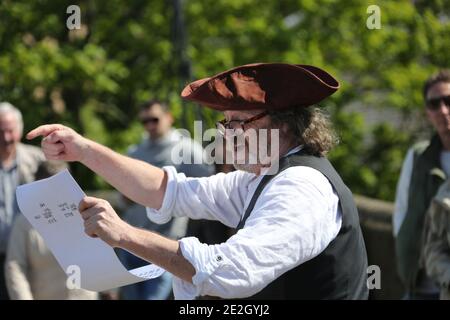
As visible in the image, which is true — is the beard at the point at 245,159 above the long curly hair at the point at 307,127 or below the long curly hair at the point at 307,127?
below

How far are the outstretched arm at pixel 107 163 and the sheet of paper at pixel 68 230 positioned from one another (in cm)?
26


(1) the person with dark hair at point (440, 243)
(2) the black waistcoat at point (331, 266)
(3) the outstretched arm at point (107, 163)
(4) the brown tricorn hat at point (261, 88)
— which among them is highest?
(4) the brown tricorn hat at point (261, 88)

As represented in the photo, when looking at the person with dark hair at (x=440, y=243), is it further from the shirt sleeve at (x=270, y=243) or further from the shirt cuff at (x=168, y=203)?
the shirt sleeve at (x=270, y=243)

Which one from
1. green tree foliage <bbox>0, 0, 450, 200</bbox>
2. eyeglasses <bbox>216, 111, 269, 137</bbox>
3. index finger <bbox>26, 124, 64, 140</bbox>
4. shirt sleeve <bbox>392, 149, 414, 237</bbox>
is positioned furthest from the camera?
green tree foliage <bbox>0, 0, 450, 200</bbox>

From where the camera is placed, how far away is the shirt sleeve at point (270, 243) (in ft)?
8.91

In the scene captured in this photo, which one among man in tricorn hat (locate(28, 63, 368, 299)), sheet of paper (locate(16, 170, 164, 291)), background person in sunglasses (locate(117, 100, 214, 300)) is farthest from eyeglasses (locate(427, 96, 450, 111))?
sheet of paper (locate(16, 170, 164, 291))

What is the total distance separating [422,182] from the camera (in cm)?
548

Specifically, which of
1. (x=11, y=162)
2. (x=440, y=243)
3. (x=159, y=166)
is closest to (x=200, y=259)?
(x=440, y=243)

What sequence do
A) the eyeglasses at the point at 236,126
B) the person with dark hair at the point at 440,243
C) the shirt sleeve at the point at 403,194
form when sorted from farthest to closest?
1. the shirt sleeve at the point at 403,194
2. the person with dark hair at the point at 440,243
3. the eyeglasses at the point at 236,126

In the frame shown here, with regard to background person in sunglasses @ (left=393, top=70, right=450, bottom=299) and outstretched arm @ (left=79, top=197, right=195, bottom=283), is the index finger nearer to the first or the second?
outstretched arm @ (left=79, top=197, right=195, bottom=283)

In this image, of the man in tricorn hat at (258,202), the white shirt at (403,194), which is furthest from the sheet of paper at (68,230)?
the white shirt at (403,194)

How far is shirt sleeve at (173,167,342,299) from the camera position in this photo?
2.71m

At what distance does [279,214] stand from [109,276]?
564mm

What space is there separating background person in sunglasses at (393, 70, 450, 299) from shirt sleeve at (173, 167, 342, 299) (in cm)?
261
